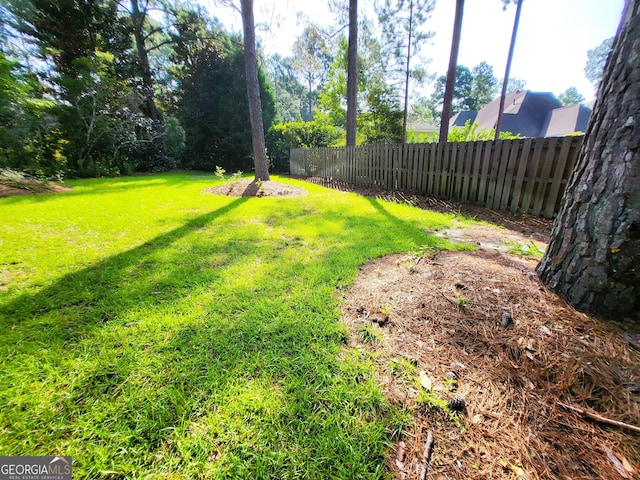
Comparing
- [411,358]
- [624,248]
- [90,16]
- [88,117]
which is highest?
[90,16]

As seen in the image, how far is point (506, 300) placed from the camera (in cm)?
171

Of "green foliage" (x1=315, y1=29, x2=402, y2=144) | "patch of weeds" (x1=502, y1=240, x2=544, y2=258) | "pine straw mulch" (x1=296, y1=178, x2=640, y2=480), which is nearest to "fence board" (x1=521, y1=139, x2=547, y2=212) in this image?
"patch of weeds" (x1=502, y1=240, x2=544, y2=258)

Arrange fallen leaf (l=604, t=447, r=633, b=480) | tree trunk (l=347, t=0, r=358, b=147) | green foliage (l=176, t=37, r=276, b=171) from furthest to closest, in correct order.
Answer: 1. green foliage (l=176, t=37, r=276, b=171)
2. tree trunk (l=347, t=0, r=358, b=147)
3. fallen leaf (l=604, t=447, r=633, b=480)

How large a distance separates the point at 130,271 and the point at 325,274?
205 centimetres

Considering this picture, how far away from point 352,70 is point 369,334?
10.8 meters

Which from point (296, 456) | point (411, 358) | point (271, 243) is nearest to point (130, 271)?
point (271, 243)

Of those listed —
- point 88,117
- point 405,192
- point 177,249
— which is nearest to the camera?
point 177,249

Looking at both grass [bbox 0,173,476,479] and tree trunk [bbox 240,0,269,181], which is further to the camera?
tree trunk [bbox 240,0,269,181]

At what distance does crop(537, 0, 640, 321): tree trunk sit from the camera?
1.38 metres

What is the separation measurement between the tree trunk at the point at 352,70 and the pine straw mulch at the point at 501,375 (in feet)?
30.9

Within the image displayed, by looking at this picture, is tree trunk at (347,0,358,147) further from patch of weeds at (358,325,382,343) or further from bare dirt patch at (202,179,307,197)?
patch of weeds at (358,325,382,343)

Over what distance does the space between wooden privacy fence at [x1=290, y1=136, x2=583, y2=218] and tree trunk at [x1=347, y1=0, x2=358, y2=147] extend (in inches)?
91.0

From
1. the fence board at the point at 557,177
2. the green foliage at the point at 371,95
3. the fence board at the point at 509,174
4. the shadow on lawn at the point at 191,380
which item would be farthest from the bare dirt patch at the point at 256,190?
the green foliage at the point at 371,95

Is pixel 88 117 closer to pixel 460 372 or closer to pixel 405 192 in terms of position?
pixel 405 192
